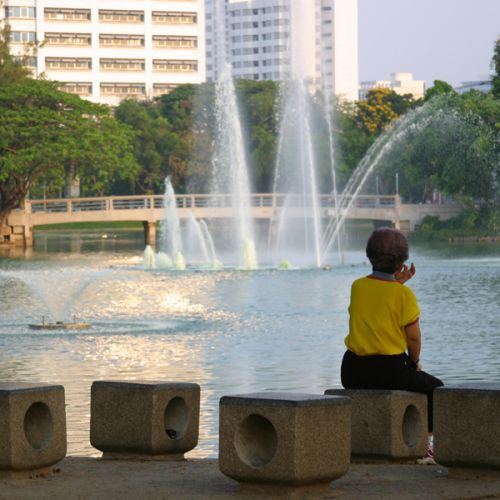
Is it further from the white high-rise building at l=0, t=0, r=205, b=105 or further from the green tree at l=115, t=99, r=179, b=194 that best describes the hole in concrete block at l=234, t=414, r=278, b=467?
the white high-rise building at l=0, t=0, r=205, b=105

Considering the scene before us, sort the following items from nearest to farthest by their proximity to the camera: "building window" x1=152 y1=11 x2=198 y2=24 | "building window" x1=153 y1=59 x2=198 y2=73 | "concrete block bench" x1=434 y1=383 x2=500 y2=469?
"concrete block bench" x1=434 y1=383 x2=500 y2=469 < "building window" x1=152 y1=11 x2=198 y2=24 < "building window" x1=153 y1=59 x2=198 y2=73

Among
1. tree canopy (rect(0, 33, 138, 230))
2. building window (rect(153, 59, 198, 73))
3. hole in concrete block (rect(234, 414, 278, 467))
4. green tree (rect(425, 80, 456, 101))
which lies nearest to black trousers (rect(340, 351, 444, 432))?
hole in concrete block (rect(234, 414, 278, 467))

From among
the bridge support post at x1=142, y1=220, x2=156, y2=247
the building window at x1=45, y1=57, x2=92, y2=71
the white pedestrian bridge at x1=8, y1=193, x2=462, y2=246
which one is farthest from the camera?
the building window at x1=45, y1=57, x2=92, y2=71

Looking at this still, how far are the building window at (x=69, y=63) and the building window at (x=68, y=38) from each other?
1567mm

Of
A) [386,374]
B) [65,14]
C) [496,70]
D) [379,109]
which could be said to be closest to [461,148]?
[496,70]

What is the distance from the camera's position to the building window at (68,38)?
6107 inches

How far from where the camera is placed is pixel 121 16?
158m

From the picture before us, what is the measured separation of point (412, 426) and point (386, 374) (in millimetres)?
595

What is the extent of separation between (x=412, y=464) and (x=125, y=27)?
150 m

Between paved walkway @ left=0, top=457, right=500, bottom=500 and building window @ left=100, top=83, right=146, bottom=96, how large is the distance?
149 metres

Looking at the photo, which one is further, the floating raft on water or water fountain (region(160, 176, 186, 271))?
water fountain (region(160, 176, 186, 271))

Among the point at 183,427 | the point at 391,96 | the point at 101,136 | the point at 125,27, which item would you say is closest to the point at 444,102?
the point at 101,136

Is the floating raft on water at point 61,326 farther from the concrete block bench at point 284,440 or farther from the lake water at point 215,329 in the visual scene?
the concrete block bench at point 284,440

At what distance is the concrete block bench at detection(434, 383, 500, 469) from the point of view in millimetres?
9984
